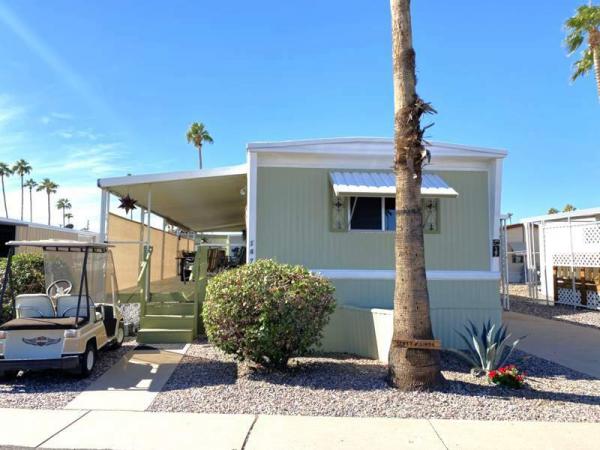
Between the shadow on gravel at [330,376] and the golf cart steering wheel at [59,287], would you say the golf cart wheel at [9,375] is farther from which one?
the shadow on gravel at [330,376]

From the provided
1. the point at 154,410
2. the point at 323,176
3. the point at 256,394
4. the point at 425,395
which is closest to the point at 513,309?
the point at 323,176

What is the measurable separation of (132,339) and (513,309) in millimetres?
12264

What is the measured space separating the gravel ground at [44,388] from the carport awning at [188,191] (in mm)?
3850

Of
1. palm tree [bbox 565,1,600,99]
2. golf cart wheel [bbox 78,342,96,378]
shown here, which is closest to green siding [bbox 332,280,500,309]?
golf cart wheel [bbox 78,342,96,378]

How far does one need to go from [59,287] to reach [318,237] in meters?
4.55

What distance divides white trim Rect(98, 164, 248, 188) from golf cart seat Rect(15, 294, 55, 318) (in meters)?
3.24

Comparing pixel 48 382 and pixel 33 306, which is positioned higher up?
pixel 33 306

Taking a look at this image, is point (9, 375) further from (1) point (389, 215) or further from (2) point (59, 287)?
(1) point (389, 215)

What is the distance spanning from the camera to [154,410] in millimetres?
5215

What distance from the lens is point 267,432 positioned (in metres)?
4.57

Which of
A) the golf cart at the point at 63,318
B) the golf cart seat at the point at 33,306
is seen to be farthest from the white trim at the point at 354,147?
the golf cart seat at the point at 33,306

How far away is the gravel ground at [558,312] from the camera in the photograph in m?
12.6

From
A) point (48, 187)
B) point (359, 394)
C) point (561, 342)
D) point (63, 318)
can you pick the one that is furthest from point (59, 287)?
point (48, 187)

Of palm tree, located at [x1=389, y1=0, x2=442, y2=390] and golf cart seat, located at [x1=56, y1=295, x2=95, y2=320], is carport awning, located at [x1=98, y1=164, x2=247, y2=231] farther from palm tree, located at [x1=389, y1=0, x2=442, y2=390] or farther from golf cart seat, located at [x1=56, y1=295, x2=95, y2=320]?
palm tree, located at [x1=389, y1=0, x2=442, y2=390]
